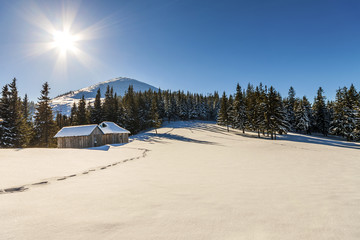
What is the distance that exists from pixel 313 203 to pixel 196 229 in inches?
129

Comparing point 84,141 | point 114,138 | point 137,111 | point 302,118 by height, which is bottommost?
point 84,141

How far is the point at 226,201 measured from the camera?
422 centimetres

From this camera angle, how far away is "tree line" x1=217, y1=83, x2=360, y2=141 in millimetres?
41269

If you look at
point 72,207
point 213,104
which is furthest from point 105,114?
point 213,104

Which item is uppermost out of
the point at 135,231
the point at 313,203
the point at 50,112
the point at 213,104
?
the point at 213,104

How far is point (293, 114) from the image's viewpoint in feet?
213

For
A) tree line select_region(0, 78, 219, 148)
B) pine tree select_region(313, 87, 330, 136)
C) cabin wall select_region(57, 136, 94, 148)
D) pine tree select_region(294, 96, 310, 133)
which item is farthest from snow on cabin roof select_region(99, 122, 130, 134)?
pine tree select_region(313, 87, 330, 136)

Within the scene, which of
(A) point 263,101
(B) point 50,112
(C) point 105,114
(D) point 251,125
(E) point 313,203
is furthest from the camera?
(C) point 105,114

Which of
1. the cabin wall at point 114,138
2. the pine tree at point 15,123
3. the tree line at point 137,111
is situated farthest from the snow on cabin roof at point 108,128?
the tree line at point 137,111

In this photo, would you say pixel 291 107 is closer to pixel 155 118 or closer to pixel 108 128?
pixel 155 118

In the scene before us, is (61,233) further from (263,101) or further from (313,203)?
(263,101)

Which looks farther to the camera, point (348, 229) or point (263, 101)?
point (263, 101)

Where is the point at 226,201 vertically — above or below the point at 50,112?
below

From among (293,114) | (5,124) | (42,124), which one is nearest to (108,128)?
(42,124)
